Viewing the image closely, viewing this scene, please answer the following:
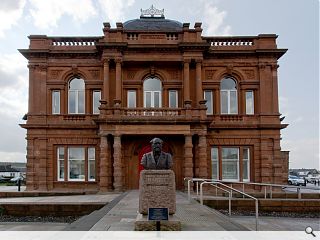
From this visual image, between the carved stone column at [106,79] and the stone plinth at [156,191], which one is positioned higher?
the carved stone column at [106,79]

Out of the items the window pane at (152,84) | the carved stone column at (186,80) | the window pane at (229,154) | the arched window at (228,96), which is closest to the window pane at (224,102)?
the arched window at (228,96)

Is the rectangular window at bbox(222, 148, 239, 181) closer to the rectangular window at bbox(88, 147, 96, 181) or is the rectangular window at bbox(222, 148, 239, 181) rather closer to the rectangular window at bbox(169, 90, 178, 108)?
the rectangular window at bbox(169, 90, 178, 108)

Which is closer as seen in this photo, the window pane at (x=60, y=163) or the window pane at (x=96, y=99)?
the window pane at (x=60, y=163)

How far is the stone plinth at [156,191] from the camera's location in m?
10.3

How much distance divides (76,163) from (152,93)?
22.3 ft

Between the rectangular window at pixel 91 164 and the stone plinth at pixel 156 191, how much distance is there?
57.3ft

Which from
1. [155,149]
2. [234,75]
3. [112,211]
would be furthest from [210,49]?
[155,149]

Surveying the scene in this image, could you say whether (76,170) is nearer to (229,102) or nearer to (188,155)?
(188,155)

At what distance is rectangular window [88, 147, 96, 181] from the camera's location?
27.5 metres

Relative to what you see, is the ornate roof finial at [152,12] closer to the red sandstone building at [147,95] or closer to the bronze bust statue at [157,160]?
the red sandstone building at [147,95]

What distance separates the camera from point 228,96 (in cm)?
2817

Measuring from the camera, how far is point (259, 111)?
27.7 meters

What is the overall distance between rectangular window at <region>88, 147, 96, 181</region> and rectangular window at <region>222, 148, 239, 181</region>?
8.45 metres
